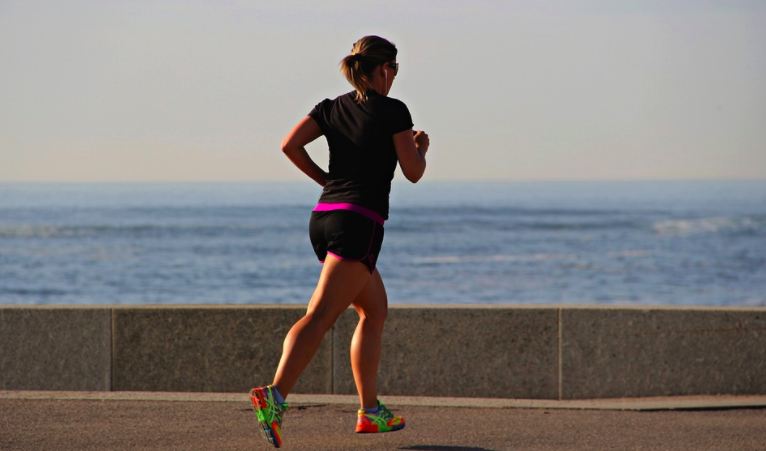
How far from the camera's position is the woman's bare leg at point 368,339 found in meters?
4.23

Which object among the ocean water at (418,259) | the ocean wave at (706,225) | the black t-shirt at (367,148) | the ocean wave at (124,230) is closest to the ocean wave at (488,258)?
the ocean water at (418,259)

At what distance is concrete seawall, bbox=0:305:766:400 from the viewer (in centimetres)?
585

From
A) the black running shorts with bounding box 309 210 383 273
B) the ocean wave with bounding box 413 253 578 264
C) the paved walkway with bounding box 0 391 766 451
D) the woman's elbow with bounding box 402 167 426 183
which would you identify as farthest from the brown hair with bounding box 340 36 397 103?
the ocean wave with bounding box 413 253 578 264

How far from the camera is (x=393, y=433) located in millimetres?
4637

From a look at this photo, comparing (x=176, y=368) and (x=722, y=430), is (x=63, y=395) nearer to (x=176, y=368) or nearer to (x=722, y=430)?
(x=176, y=368)

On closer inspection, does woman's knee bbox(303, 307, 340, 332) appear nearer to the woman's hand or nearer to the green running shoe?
the green running shoe

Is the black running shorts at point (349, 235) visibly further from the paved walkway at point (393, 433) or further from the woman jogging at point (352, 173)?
the paved walkway at point (393, 433)

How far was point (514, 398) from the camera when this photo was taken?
5.88 metres

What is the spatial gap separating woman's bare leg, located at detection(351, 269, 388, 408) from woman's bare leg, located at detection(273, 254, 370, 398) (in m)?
0.18

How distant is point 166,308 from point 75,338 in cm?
58

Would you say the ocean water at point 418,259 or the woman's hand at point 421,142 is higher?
the woman's hand at point 421,142

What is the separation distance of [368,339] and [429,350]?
1.68 m

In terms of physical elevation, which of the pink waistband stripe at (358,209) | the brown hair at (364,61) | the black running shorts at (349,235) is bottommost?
the black running shorts at (349,235)

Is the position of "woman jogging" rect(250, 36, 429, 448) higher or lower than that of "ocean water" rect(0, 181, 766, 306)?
higher
